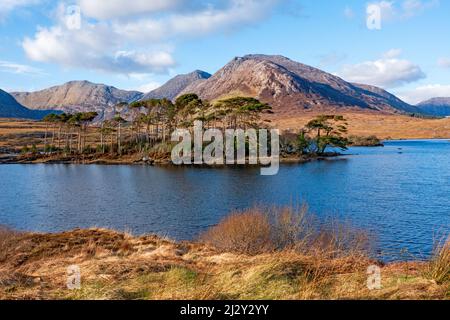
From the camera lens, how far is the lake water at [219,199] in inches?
1252

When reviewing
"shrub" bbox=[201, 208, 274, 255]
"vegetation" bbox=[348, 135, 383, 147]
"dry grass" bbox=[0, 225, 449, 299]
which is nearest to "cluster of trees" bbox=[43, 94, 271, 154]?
"vegetation" bbox=[348, 135, 383, 147]

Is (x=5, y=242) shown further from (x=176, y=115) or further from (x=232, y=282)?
(x=176, y=115)

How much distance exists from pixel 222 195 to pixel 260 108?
174ft

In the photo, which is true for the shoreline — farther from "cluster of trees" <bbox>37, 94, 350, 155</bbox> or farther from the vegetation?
the vegetation

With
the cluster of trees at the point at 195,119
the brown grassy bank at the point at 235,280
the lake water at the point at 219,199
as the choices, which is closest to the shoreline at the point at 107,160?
the cluster of trees at the point at 195,119

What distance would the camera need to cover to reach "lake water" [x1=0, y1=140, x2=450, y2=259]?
104 ft

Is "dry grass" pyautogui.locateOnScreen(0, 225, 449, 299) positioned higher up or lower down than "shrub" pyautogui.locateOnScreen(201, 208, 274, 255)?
higher up

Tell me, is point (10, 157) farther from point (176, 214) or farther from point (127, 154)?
point (176, 214)

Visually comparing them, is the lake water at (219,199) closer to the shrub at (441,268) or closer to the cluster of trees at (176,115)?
the shrub at (441,268)

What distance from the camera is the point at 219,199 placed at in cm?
4397

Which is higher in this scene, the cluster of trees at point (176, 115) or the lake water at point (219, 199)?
the cluster of trees at point (176, 115)

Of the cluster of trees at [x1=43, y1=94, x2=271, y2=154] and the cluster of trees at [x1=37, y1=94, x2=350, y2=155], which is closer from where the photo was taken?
the cluster of trees at [x1=43, y1=94, x2=271, y2=154]
